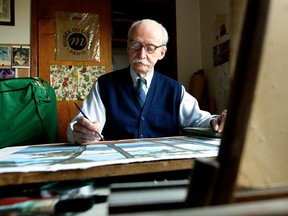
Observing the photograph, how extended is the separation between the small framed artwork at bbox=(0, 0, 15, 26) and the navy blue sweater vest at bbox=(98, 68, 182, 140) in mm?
1279

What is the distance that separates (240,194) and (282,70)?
15cm

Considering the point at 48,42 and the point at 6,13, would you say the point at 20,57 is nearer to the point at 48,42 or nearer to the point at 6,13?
the point at 48,42

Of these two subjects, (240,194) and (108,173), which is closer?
(240,194)

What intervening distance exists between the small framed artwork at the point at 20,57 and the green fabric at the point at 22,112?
0.54 meters

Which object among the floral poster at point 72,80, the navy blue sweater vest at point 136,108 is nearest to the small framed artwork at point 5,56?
the floral poster at point 72,80

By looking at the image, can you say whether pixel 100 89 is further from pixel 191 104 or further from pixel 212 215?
pixel 212 215

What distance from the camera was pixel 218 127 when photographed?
1061 mm

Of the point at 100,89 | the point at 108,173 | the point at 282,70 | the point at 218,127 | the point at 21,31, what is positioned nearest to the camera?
the point at 282,70

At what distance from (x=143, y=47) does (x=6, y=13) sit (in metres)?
1.46

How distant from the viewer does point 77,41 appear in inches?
95.1

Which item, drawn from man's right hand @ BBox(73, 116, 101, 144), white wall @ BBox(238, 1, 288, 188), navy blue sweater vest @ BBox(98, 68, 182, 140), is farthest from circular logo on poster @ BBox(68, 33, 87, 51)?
white wall @ BBox(238, 1, 288, 188)

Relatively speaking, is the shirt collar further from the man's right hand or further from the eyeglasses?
the man's right hand

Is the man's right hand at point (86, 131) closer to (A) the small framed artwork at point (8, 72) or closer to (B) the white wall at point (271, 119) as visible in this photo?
(B) the white wall at point (271, 119)

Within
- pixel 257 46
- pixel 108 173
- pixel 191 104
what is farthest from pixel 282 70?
pixel 191 104
